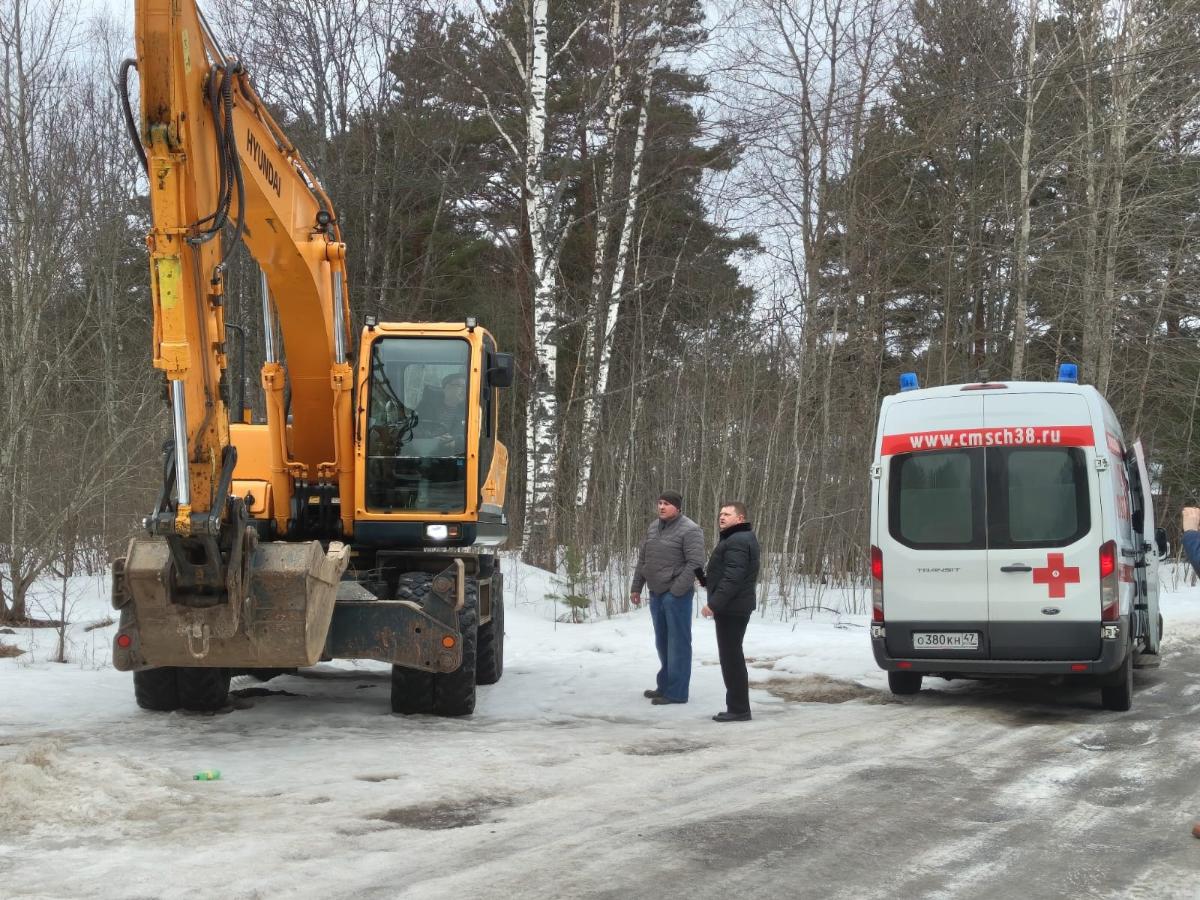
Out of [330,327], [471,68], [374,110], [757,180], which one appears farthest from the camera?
[374,110]

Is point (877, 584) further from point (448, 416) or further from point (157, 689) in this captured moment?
point (157, 689)

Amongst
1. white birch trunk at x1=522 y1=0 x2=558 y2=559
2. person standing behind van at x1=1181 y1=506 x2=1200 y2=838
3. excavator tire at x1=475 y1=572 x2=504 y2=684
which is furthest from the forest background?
person standing behind van at x1=1181 y1=506 x2=1200 y2=838

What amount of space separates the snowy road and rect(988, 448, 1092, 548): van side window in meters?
1.42

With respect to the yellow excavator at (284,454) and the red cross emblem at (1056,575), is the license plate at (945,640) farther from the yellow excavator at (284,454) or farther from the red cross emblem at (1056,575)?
the yellow excavator at (284,454)

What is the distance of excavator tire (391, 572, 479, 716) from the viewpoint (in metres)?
9.67

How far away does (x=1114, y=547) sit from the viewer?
10188 millimetres

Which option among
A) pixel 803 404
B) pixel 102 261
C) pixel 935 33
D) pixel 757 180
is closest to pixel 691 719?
pixel 803 404

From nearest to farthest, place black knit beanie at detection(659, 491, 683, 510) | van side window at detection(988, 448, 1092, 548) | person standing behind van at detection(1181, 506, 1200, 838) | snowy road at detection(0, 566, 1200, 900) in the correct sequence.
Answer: snowy road at detection(0, 566, 1200, 900) < person standing behind van at detection(1181, 506, 1200, 838) < van side window at detection(988, 448, 1092, 548) < black knit beanie at detection(659, 491, 683, 510)

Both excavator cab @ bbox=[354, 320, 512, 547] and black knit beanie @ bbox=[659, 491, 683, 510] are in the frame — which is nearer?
excavator cab @ bbox=[354, 320, 512, 547]

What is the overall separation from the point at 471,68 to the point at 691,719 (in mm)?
14083

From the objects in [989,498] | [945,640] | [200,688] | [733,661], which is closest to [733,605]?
[733,661]

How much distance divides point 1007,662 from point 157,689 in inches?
258

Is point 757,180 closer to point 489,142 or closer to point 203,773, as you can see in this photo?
point 489,142

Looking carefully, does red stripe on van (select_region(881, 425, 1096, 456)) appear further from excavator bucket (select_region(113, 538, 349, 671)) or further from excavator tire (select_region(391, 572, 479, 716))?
excavator bucket (select_region(113, 538, 349, 671))
